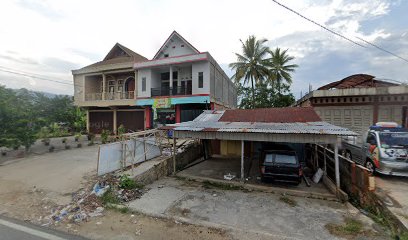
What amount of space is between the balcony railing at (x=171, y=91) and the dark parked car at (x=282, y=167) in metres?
10.9

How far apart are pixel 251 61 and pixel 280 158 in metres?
19.0

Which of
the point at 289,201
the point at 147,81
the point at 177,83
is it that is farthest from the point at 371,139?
the point at 147,81

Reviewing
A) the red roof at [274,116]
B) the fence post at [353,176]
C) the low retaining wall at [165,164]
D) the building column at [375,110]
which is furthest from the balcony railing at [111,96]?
the building column at [375,110]

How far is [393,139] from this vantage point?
782 centimetres

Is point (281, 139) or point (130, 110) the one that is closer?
point (281, 139)

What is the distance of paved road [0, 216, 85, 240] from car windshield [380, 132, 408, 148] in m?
10.7

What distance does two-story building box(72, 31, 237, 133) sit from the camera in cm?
1598

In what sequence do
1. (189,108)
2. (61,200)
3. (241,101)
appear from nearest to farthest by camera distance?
(61,200)
(189,108)
(241,101)

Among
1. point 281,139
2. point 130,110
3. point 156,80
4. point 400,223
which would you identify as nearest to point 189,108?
point 156,80

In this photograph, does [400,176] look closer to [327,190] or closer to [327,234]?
[327,190]

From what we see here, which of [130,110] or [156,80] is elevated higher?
[156,80]

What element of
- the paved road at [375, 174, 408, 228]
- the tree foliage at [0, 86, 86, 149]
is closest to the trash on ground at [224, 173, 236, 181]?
the paved road at [375, 174, 408, 228]

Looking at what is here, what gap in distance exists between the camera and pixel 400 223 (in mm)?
4609

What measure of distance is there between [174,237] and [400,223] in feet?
17.4
